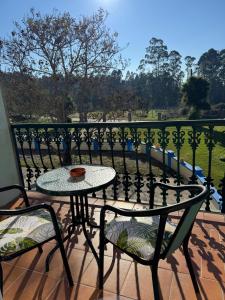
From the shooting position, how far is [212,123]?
2.22 metres

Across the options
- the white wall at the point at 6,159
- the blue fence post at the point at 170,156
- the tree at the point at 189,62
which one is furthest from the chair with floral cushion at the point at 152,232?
the tree at the point at 189,62

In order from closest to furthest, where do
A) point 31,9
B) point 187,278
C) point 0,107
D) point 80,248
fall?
point 187,278
point 80,248
point 0,107
point 31,9

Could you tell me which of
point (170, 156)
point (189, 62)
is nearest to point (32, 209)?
point (170, 156)

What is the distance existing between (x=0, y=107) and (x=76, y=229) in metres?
1.80

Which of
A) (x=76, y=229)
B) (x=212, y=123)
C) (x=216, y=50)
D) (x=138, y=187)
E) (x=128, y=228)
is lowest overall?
(x=76, y=229)

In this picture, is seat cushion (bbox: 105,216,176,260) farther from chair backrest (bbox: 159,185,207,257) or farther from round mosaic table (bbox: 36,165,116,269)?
round mosaic table (bbox: 36,165,116,269)

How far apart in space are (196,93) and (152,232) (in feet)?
66.0

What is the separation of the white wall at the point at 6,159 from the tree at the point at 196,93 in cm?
1886

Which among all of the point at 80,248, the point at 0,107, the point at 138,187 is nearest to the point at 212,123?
the point at 138,187

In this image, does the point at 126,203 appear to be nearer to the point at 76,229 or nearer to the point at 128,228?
the point at 76,229

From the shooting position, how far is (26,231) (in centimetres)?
157

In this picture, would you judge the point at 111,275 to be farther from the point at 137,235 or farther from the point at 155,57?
the point at 155,57

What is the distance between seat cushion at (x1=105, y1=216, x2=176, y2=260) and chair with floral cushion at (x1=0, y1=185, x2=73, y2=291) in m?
0.38

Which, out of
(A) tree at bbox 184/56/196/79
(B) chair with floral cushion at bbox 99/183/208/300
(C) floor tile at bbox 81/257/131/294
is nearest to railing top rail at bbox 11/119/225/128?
(B) chair with floral cushion at bbox 99/183/208/300
